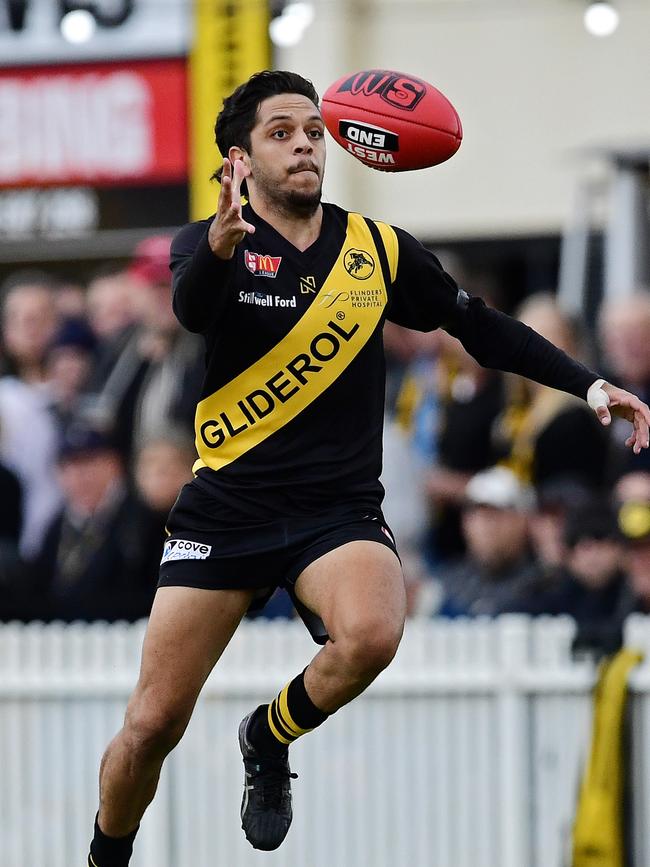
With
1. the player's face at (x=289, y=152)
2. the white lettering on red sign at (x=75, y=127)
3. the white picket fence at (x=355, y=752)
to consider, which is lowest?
the white picket fence at (x=355, y=752)

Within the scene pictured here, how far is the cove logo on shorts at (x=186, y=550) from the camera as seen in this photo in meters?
5.97


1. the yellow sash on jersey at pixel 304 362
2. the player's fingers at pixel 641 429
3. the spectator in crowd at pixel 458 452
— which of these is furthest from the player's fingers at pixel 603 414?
the spectator in crowd at pixel 458 452

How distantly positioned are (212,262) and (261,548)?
3.24 feet

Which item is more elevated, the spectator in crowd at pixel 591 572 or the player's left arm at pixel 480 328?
the player's left arm at pixel 480 328

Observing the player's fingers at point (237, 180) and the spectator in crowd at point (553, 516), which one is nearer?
the player's fingers at point (237, 180)

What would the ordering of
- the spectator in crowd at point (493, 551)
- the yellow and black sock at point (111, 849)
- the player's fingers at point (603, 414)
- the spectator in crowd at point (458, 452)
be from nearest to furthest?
the player's fingers at point (603, 414), the yellow and black sock at point (111, 849), the spectator in crowd at point (493, 551), the spectator in crowd at point (458, 452)

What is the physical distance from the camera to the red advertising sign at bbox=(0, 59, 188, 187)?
15.2 meters

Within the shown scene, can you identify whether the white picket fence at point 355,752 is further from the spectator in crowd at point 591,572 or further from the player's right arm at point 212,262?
the player's right arm at point 212,262

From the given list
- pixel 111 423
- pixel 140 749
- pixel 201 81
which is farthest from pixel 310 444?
pixel 201 81

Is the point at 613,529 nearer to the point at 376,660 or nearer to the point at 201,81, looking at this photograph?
the point at 376,660

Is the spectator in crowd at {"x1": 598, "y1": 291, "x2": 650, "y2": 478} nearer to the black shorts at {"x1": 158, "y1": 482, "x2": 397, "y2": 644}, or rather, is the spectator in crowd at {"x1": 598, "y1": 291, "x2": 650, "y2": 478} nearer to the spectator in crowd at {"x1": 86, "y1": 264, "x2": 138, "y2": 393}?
the spectator in crowd at {"x1": 86, "y1": 264, "x2": 138, "y2": 393}

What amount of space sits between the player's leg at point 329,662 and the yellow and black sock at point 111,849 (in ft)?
1.74

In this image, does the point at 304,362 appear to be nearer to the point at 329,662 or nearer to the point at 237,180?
the point at 237,180

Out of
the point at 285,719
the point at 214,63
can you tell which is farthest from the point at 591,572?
the point at 214,63
